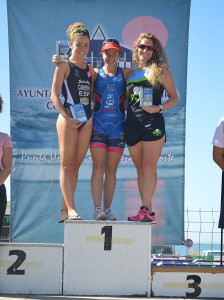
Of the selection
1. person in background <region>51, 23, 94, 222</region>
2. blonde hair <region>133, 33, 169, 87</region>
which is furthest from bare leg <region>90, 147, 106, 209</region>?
blonde hair <region>133, 33, 169, 87</region>

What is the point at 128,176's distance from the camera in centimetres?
653

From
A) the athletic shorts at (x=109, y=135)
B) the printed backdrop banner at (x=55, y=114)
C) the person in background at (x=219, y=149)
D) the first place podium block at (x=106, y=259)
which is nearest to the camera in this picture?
the first place podium block at (x=106, y=259)

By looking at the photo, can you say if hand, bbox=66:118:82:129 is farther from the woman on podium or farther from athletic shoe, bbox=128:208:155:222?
athletic shoe, bbox=128:208:155:222

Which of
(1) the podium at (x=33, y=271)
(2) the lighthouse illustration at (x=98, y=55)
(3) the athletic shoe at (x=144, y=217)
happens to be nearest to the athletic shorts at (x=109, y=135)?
(3) the athletic shoe at (x=144, y=217)

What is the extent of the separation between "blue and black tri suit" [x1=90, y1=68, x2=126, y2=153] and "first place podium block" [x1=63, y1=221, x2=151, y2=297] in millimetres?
757

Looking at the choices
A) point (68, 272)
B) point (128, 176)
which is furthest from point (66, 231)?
point (128, 176)

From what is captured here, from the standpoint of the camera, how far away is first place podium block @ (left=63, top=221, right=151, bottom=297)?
3.86 m

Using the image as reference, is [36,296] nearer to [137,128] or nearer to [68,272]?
[68,272]

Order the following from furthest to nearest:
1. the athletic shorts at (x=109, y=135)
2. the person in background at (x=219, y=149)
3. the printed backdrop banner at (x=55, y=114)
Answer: the printed backdrop banner at (x=55, y=114) < the athletic shorts at (x=109, y=135) < the person in background at (x=219, y=149)

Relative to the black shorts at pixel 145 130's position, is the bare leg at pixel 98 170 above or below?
below

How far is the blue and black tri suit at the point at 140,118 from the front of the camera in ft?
13.9

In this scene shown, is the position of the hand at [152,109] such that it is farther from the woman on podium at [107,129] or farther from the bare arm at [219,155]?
the bare arm at [219,155]

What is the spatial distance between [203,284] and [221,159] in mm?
1000

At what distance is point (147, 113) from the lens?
4270 mm
